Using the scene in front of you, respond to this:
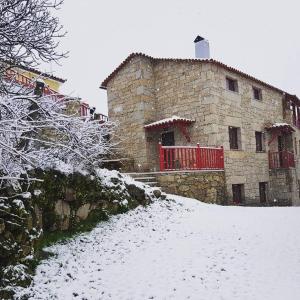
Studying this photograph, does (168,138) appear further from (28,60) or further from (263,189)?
(28,60)

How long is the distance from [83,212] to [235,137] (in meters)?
9.46

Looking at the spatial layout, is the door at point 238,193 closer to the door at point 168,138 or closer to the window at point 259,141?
the window at point 259,141

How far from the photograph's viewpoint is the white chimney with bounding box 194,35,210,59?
51.1 ft

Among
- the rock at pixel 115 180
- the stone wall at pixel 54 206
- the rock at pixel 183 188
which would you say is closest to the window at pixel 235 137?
the rock at pixel 183 188

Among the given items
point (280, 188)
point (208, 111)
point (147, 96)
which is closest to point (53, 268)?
point (208, 111)

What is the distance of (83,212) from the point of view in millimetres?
6891

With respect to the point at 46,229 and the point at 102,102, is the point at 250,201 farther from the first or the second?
the point at 102,102

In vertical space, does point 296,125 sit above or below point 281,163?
above

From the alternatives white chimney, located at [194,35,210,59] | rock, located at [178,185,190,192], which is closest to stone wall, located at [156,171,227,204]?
rock, located at [178,185,190,192]

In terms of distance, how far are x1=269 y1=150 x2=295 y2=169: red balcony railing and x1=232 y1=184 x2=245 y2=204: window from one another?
3110 mm

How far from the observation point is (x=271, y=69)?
109m

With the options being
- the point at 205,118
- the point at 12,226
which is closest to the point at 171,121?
the point at 205,118

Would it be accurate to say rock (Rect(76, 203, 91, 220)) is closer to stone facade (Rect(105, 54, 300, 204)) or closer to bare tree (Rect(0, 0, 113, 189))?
bare tree (Rect(0, 0, 113, 189))

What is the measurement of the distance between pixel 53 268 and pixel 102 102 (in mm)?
83804
